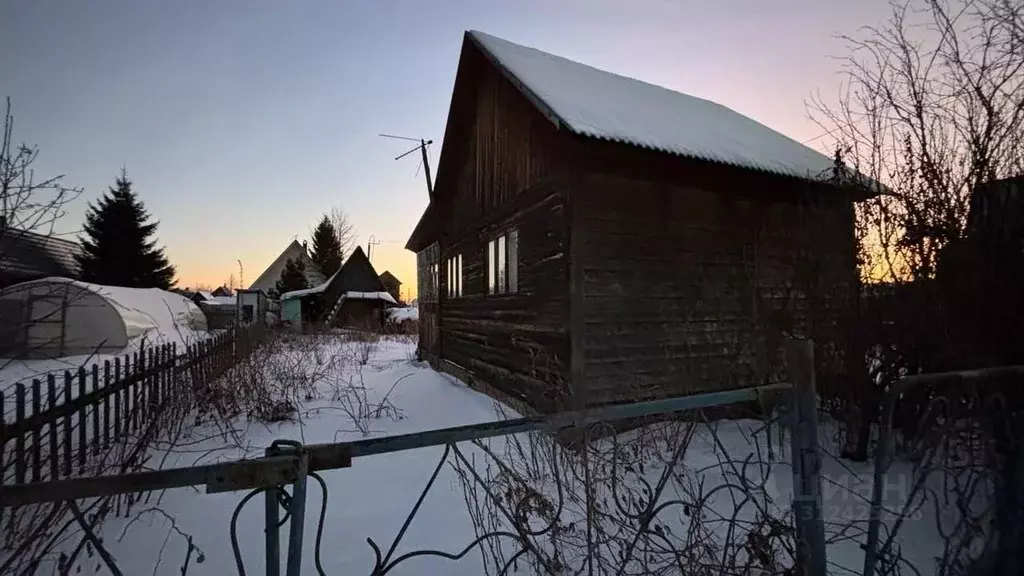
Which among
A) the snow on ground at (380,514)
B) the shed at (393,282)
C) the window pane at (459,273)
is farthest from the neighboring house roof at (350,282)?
the snow on ground at (380,514)

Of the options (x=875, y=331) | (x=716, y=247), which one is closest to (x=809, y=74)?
(x=716, y=247)

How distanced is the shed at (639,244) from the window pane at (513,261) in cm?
5

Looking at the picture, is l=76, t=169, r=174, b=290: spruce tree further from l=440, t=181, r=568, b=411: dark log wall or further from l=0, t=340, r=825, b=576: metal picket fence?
l=0, t=340, r=825, b=576: metal picket fence

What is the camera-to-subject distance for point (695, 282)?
6.58m

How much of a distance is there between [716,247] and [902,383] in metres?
5.11

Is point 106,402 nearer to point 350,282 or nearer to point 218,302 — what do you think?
point 350,282

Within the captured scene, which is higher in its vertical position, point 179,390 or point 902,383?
point 902,383

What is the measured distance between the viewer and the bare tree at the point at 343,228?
4591 cm

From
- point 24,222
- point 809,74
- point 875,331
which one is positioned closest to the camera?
point 24,222

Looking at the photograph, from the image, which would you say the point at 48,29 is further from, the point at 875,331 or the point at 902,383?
the point at 875,331

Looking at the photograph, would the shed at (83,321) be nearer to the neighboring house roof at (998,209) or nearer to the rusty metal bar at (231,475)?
the rusty metal bar at (231,475)

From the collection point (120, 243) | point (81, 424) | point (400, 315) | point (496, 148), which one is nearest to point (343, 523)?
point (81, 424)

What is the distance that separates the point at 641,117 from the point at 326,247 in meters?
43.9

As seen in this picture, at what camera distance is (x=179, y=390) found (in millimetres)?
6152
